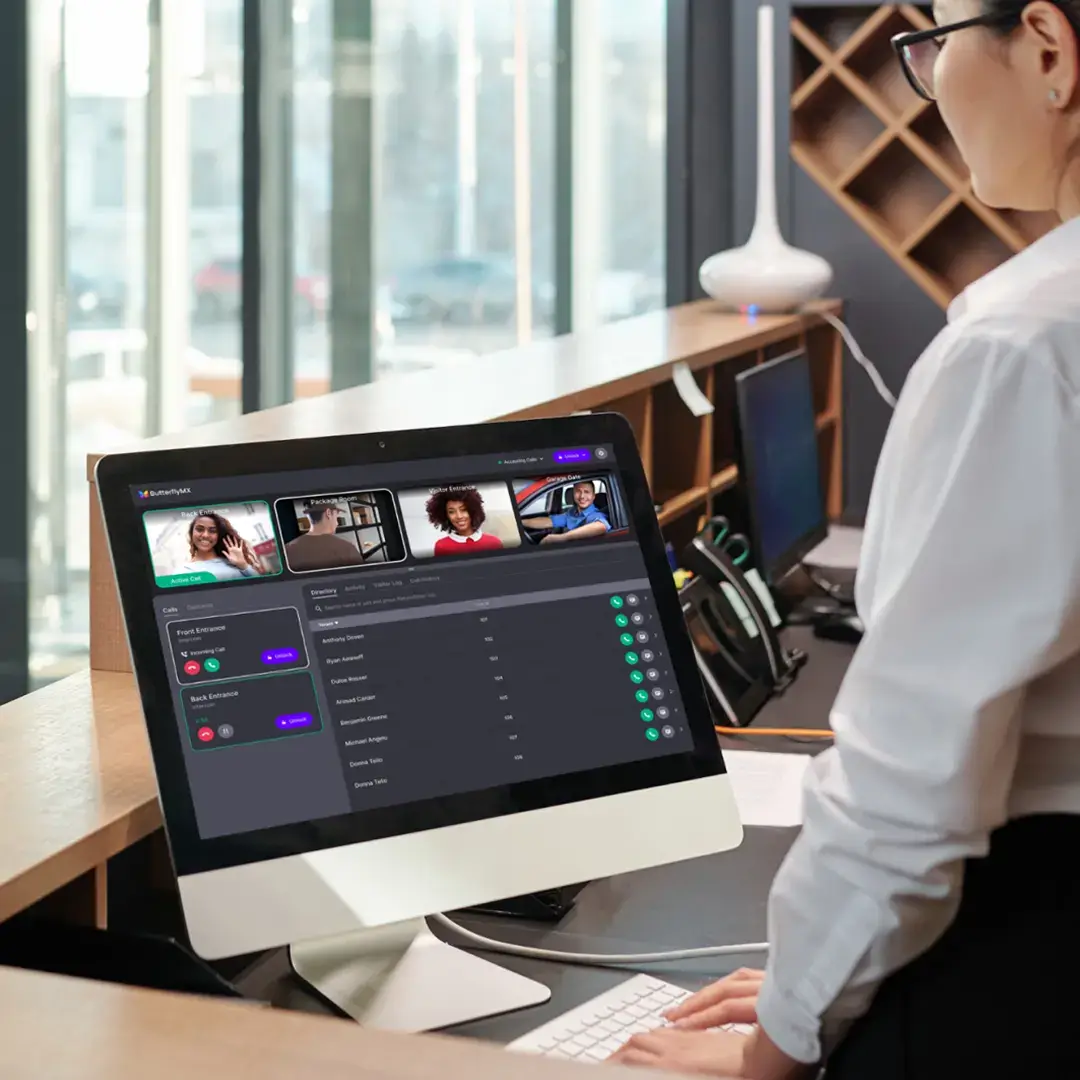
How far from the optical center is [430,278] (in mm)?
5027

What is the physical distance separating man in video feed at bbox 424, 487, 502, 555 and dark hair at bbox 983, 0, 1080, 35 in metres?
0.54

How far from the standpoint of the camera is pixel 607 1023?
1.25m

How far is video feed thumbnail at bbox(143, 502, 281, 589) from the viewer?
1.21 m

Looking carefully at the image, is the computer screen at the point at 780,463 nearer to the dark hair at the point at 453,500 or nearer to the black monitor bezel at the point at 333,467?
the black monitor bezel at the point at 333,467

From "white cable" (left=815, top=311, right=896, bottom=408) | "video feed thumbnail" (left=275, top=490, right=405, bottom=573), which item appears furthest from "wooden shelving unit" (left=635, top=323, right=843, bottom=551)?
"video feed thumbnail" (left=275, top=490, right=405, bottom=573)

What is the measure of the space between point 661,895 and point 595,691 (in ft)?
0.98

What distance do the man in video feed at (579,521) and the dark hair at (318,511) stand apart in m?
0.17

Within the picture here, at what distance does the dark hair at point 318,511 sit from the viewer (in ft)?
4.17

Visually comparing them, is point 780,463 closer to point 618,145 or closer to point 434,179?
point 434,179

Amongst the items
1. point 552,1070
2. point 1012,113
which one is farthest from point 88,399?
point 552,1070

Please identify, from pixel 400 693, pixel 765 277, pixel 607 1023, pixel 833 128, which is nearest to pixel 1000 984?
pixel 607 1023

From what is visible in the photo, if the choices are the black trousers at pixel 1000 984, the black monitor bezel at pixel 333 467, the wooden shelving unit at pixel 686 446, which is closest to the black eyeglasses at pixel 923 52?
the black monitor bezel at pixel 333 467

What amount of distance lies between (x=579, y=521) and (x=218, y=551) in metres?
0.32

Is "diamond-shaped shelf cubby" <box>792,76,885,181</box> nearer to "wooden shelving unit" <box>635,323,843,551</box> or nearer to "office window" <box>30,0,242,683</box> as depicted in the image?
"wooden shelving unit" <box>635,323,843,551</box>
